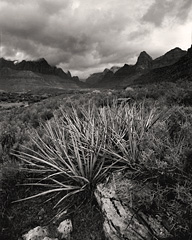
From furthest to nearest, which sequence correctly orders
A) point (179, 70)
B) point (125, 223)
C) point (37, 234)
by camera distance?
point (179, 70) → point (37, 234) → point (125, 223)

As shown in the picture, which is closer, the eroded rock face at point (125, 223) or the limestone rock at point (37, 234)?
the eroded rock face at point (125, 223)

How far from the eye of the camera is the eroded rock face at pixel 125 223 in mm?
1542

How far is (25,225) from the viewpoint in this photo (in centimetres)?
196

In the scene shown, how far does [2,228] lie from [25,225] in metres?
0.27

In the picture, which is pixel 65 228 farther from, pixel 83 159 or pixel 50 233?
pixel 83 159

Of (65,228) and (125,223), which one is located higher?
(125,223)

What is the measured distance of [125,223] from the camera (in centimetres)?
166

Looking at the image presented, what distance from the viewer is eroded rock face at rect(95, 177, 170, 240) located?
1.54 m

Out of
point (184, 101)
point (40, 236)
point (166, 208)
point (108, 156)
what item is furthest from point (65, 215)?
point (184, 101)

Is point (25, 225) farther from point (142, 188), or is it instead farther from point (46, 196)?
point (142, 188)

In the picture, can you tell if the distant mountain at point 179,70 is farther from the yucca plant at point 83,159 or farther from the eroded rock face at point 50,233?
the eroded rock face at point 50,233

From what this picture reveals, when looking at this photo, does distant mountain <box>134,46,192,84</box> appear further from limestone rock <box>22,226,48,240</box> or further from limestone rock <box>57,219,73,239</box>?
limestone rock <box>22,226,48,240</box>

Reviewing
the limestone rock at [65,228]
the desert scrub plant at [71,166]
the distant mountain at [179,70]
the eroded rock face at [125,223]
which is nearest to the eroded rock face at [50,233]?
the limestone rock at [65,228]

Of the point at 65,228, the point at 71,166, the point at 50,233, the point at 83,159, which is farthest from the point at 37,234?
the point at 83,159
